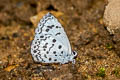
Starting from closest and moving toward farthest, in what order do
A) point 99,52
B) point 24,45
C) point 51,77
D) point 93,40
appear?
point 51,77 → point 99,52 → point 93,40 → point 24,45

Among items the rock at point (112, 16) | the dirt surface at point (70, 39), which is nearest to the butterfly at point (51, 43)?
the dirt surface at point (70, 39)

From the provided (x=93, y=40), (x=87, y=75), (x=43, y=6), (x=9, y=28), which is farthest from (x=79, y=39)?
(x=9, y=28)

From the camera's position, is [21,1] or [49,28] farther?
[21,1]

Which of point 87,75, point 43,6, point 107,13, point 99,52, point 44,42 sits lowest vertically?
point 87,75

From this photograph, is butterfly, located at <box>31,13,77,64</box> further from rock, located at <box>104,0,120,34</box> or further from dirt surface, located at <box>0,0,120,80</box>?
rock, located at <box>104,0,120,34</box>

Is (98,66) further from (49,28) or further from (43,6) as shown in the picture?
(43,6)

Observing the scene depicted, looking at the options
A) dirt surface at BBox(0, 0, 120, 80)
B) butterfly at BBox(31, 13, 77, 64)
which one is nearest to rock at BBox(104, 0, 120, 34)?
dirt surface at BBox(0, 0, 120, 80)
